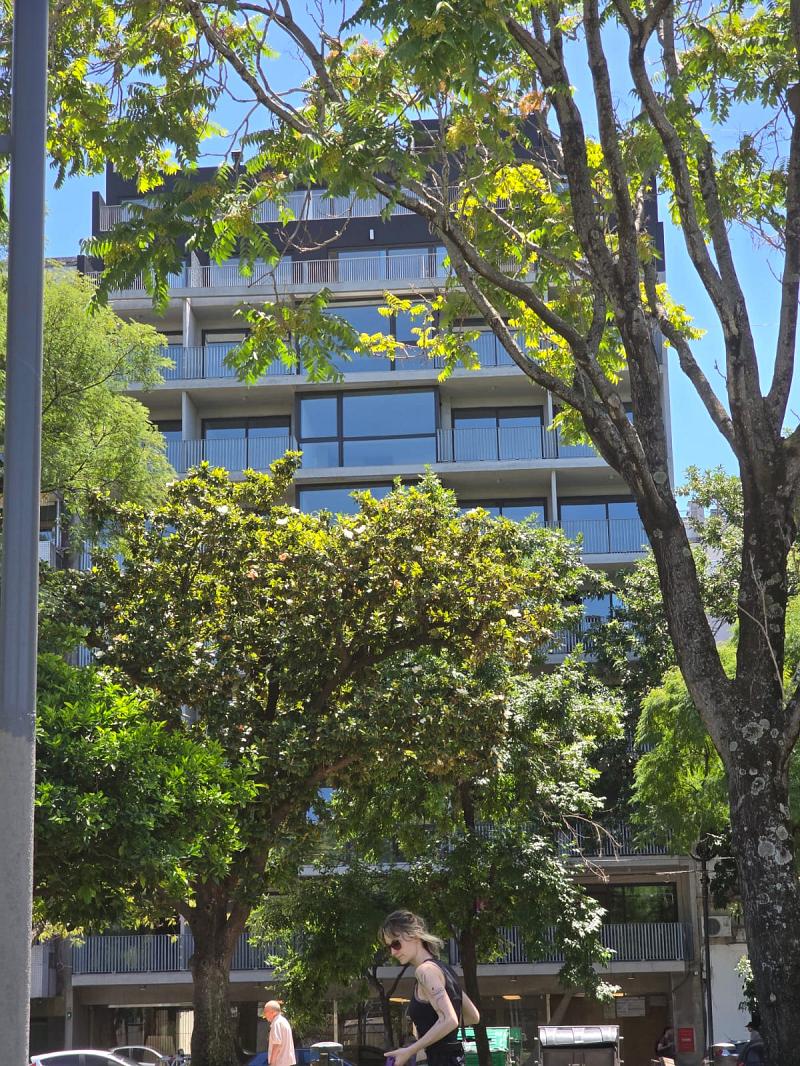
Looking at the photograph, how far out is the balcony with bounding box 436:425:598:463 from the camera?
1636 inches

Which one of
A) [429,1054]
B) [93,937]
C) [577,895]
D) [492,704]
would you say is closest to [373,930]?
[577,895]

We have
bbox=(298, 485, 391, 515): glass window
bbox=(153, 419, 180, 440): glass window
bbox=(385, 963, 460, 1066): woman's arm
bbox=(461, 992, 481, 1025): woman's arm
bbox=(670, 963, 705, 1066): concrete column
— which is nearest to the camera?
bbox=(385, 963, 460, 1066): woman's arm

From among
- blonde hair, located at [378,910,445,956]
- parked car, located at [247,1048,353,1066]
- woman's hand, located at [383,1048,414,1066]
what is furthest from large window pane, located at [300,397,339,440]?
woman's hand, located at [383,1048,414,1066]

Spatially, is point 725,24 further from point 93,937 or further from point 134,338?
point 93,937

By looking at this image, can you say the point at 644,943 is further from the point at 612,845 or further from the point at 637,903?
the point at 612,845

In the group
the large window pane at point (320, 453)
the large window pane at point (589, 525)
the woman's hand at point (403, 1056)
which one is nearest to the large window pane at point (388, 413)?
the large window pane at point (320, 453)

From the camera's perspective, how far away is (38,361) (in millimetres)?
6320

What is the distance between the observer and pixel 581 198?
9.71m

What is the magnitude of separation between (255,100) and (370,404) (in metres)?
31.6

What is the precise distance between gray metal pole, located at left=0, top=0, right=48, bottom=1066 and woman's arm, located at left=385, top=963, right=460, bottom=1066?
208 centimetres

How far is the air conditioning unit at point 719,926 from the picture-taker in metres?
37.0

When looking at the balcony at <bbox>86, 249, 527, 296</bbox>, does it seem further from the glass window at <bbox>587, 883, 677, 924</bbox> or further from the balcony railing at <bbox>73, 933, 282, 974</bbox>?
the balcony railing at <bbox>73, 933, 282, 974</bbox>

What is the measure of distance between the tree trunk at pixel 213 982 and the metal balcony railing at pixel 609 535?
23489mm

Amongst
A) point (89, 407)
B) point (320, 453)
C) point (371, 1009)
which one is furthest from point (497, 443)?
point (89, 407)
